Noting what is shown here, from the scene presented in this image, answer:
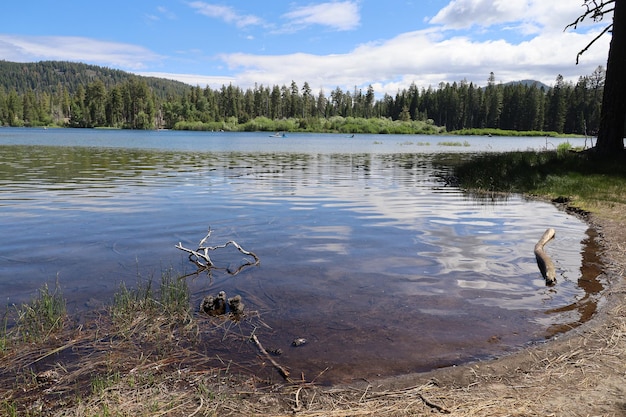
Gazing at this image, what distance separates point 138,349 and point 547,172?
2200cm

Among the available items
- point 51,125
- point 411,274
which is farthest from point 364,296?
point 51,125

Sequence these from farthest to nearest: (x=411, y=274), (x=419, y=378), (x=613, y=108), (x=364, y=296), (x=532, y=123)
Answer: (x=532, y=123)
(x=613, y=108)
(x=411, y=274)
(x=364, y=296)
(x=419, y=378)

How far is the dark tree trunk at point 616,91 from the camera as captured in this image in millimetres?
20844

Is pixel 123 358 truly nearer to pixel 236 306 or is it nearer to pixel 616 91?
pixel 236 306

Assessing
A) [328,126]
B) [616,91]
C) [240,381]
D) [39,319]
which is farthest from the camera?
[328,126]

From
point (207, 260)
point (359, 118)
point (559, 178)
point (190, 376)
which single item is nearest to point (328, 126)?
point (359, 118)

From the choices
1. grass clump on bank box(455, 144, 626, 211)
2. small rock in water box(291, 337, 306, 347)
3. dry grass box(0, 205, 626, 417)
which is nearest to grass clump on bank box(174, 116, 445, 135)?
grass clump on bank box(455, 144, 626, 211)

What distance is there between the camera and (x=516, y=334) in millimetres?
6293

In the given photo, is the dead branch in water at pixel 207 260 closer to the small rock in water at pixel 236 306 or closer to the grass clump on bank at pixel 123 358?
the grass clump on bank at pixel 123 358

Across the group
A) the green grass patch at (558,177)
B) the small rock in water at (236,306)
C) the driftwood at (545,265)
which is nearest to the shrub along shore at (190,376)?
the small rock in water at (236,306)

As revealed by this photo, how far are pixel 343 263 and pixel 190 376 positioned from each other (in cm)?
511

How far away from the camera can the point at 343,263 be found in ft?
31.6

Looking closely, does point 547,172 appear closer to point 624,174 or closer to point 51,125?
point 624,174

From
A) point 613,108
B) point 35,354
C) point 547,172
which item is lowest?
point 35,354
